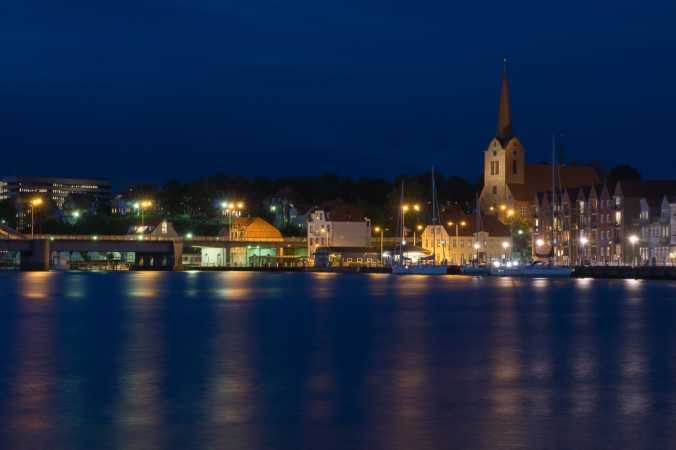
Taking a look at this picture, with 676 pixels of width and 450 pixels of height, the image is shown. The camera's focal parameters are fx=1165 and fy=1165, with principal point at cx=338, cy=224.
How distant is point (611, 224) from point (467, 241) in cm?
3742

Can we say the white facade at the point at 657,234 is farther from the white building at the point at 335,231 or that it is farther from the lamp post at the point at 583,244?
the white building at the point at 335,231

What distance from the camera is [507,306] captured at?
75.1 metres

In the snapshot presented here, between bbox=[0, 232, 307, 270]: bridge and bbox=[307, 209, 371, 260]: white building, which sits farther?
bbox=[307, 209, 371, 260]: white building

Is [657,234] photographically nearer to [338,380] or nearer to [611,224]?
[611,224]

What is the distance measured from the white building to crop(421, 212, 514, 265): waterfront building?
1278 centimetres

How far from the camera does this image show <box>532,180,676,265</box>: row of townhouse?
14125 centimetres

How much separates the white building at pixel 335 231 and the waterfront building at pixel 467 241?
12.8m

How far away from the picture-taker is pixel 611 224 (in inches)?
5935

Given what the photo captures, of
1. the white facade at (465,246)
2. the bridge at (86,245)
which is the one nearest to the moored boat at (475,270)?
the white facade at (465,246)

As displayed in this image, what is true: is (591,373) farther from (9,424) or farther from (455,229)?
(455,229)

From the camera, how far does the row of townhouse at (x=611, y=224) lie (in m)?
141

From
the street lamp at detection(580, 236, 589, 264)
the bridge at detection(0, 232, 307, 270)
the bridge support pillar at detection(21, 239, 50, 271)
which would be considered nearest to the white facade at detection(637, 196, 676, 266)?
the street lamp at detection(580, 236, 589, 264)

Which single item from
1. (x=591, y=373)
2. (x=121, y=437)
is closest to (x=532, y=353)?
(x=591, y=373)

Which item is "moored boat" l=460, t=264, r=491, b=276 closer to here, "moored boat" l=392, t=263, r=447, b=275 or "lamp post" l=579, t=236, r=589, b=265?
"moored boat" l=392, t=263, r=447, b=275
